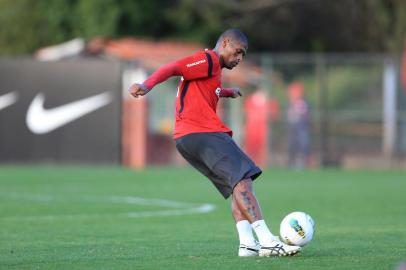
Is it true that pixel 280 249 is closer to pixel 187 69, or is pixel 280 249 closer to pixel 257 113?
pixel 187 69

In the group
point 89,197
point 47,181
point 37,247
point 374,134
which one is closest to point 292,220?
point 37,247

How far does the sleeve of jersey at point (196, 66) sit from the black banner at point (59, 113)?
18535 mm

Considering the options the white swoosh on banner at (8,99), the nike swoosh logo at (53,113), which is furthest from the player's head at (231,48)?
the white swoosh on banner at (8,99)

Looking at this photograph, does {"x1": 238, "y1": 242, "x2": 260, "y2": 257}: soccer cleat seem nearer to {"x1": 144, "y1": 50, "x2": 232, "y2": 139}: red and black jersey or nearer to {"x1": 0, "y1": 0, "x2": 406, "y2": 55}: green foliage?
{"x1": 144, "y1": 50, "x2": 232, "y2": 139}: red and black jersey

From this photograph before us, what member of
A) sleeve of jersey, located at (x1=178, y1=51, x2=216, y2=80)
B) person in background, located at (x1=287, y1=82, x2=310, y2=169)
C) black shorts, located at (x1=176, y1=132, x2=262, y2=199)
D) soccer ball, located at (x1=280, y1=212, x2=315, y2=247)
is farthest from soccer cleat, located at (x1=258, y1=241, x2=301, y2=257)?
person in background, located at (x1=287, y1=82, x2=310, y2=169)

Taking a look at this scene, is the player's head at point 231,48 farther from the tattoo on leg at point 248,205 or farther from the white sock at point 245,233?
the white sock at point 245,233

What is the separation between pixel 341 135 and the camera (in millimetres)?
30719

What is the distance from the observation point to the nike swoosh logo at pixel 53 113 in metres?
27.6

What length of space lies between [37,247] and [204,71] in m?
2.44

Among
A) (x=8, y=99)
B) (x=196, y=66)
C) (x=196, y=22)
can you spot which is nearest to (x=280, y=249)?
(x=196, y=66)

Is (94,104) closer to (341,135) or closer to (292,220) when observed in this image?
(341,135)

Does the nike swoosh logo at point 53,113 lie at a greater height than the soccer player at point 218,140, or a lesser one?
greater

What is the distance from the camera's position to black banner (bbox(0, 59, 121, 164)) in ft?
90.3

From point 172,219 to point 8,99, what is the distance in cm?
1472
